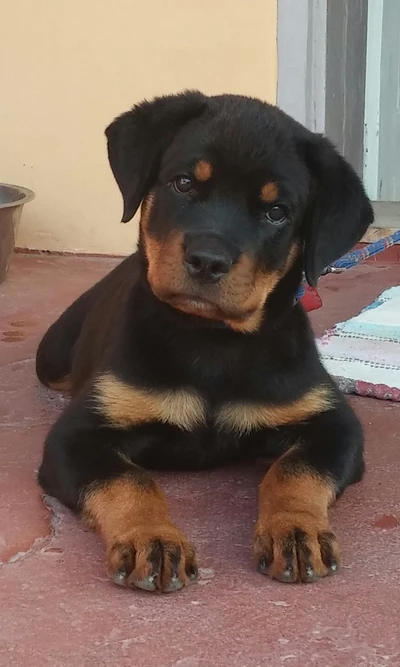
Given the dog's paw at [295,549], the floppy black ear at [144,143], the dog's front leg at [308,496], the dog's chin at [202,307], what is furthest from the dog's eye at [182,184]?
the dog's paw at [295,549]

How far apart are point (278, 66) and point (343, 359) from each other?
1.90 meters

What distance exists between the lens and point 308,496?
1.73 metres

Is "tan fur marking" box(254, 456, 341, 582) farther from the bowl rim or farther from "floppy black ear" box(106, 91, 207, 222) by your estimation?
the bowl rim

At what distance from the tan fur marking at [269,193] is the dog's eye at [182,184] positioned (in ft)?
0.49

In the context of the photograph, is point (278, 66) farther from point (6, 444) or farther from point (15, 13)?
point (6, 444)

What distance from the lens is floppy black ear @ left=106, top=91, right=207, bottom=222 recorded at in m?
1.99

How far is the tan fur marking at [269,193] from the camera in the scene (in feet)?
6.04

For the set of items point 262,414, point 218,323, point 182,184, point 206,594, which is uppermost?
point 182,184

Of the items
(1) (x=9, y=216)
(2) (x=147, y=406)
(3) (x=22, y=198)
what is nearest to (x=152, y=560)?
(2) (x=147, y=406)

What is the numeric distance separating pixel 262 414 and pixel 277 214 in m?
0.43

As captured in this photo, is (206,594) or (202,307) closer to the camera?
(206,594)

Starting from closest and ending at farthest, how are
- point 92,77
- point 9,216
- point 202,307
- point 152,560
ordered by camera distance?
point 152,560
point 202,307
point 9,216
point 92,77

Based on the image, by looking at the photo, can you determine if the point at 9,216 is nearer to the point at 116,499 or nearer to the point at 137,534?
the point at 116,499

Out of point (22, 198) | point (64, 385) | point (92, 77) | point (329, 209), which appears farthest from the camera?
point (92, 77)
